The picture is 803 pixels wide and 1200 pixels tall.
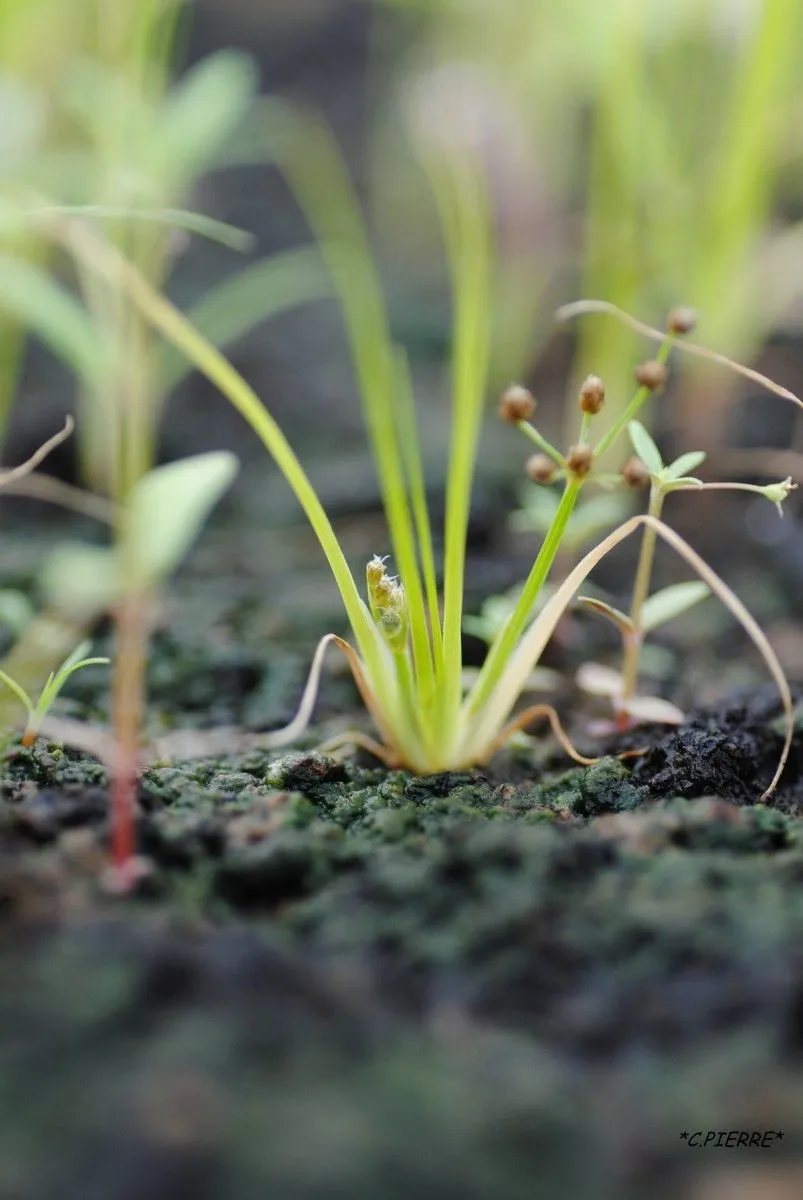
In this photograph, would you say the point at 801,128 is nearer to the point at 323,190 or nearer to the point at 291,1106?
the point at 323,190

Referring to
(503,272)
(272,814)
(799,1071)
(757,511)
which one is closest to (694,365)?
(757,511)

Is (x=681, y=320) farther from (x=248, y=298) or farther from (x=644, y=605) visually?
(x=248, y=298)

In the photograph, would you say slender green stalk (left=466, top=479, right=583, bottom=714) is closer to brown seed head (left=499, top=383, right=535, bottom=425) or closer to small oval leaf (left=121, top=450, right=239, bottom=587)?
brown seed head (left=499, top=383, right=535, bottom=425)

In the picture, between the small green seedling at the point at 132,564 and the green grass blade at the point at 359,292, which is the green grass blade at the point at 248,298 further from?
the small green seedling at the point at 132,564

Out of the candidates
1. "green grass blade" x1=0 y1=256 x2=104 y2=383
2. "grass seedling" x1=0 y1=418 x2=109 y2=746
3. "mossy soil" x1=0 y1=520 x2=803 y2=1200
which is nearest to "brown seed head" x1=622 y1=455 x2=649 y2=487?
"mossy soil" x1=0 y1=520 x2=803 y2=1200

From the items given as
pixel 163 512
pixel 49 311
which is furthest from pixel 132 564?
pixel 49 311

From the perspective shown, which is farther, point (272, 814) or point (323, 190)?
point (323, 190)

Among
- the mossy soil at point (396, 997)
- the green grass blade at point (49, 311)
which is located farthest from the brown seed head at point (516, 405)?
the green grass blade at point (49, 311)
